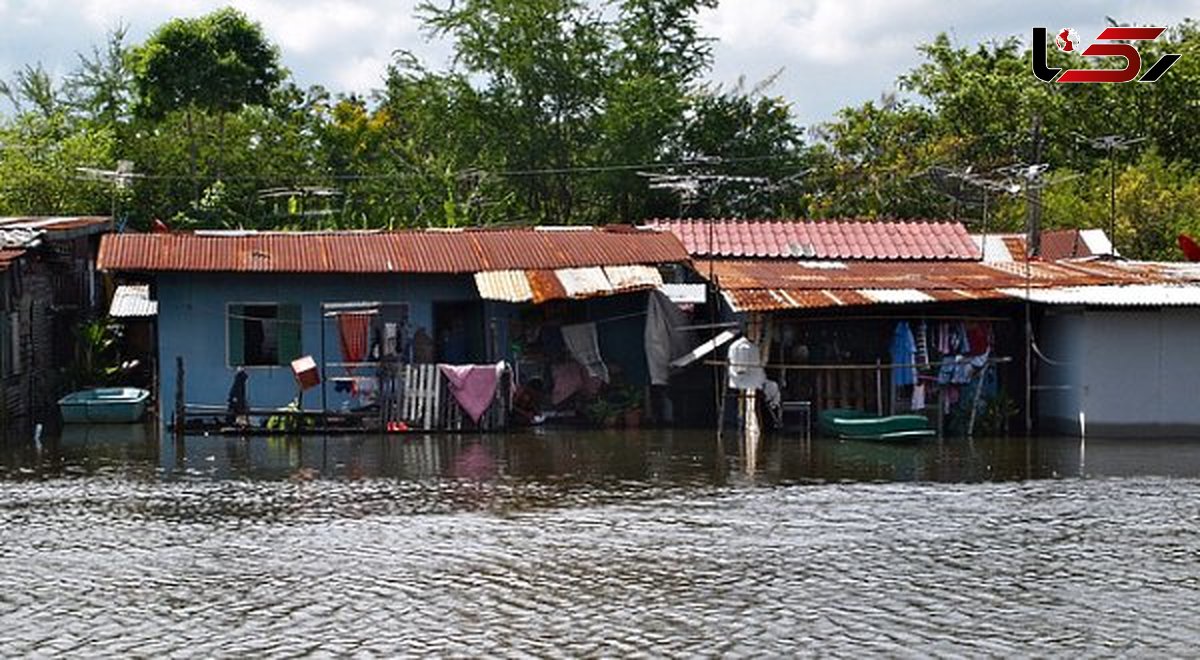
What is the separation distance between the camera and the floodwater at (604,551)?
12.1m

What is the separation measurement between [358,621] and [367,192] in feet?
103

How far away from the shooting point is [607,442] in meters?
24.6

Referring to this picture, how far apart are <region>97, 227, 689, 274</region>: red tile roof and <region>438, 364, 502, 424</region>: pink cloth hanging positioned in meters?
2.03

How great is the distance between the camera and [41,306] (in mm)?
30016

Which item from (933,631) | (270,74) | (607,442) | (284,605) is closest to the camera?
(933,631)

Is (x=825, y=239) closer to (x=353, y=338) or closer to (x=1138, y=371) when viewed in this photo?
(x=1138, y=371)

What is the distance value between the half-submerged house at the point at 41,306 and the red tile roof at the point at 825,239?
11370 millimetres

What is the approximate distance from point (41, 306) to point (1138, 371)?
19.4 metres

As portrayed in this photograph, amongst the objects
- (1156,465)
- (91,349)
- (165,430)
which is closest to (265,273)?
(165,430)

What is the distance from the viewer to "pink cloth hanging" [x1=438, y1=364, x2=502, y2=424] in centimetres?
2583

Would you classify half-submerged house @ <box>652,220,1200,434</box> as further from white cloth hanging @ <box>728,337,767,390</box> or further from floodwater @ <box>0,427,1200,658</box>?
floodwater @ <box>0,427,1200,658</box>

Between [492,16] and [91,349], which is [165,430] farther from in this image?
[492,16]

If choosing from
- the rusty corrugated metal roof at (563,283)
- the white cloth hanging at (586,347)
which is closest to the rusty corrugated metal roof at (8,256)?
the rusty corrugated metal roof at (563,283)

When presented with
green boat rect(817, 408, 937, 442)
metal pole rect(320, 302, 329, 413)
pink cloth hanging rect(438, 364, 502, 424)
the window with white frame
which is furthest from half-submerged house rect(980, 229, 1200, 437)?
the window with white frame
